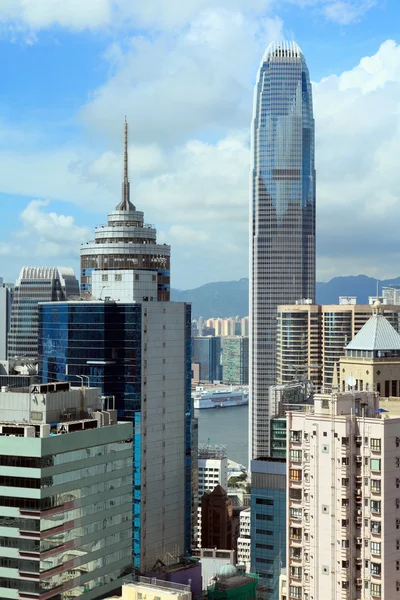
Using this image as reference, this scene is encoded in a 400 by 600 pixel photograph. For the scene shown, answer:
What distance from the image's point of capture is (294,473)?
82.8 ft

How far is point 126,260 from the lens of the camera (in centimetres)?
5322

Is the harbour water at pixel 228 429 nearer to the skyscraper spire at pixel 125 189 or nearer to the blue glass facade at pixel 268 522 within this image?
the skyscraper spire at pixel 125 189

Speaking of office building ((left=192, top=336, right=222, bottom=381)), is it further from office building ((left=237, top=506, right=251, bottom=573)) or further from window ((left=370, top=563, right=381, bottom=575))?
window ((left=370, top=563, right=381, bottom=575))

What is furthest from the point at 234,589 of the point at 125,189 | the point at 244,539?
the point at 125,189

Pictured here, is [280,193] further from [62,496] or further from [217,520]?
[62,496]

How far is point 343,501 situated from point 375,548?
1.23 meters

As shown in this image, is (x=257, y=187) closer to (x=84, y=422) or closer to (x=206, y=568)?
(x=206, y=568)

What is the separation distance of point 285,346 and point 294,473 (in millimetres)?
58245

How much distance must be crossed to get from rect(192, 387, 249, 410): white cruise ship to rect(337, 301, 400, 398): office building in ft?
356

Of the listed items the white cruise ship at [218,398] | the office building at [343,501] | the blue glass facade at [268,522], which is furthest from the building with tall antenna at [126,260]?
the white cruise ship at [218,398]

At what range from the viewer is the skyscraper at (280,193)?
97.7m

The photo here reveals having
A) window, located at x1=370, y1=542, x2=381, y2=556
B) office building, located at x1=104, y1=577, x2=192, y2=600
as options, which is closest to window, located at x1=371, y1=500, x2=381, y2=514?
window, located at x1=370, y1=542, x2=381, y2=556

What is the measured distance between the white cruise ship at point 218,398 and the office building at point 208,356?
21.6 meters

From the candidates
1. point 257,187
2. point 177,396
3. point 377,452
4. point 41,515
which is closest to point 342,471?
point 377,452
